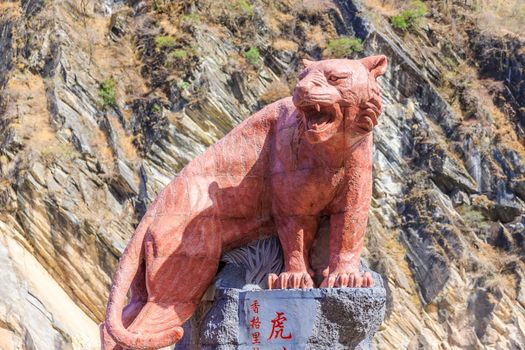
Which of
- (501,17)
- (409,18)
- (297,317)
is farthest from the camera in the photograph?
(501,17)

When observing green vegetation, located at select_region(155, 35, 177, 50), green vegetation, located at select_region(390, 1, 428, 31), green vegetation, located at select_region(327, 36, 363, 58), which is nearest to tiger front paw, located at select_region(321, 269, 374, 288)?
green vegetation, located at select_region(155, 35, 177, 50)

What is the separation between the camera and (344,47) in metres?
14.0

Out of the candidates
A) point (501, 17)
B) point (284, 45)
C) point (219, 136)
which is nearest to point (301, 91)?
point (219, 136)

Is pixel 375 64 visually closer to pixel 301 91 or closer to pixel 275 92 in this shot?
pixel 301 91

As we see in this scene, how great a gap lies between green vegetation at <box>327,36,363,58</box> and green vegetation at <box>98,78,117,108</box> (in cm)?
451

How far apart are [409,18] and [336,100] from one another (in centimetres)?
1156

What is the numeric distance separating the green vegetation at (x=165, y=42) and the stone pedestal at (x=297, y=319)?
957 cm

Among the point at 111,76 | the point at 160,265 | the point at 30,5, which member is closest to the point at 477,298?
the point at 111,76

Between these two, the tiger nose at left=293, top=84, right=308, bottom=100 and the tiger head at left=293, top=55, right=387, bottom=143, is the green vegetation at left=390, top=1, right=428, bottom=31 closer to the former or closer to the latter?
the tiger head at left=293, top=55, right=387, bottom=143

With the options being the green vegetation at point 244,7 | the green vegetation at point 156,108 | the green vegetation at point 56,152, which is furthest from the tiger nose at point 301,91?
the green vegetation at point 244,7

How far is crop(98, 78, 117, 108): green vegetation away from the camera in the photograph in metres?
12.4

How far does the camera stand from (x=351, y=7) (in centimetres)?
1502

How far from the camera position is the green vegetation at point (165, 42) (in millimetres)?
13316

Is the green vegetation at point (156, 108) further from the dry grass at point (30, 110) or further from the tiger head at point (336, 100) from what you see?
the tiger head at point (336, 100)
